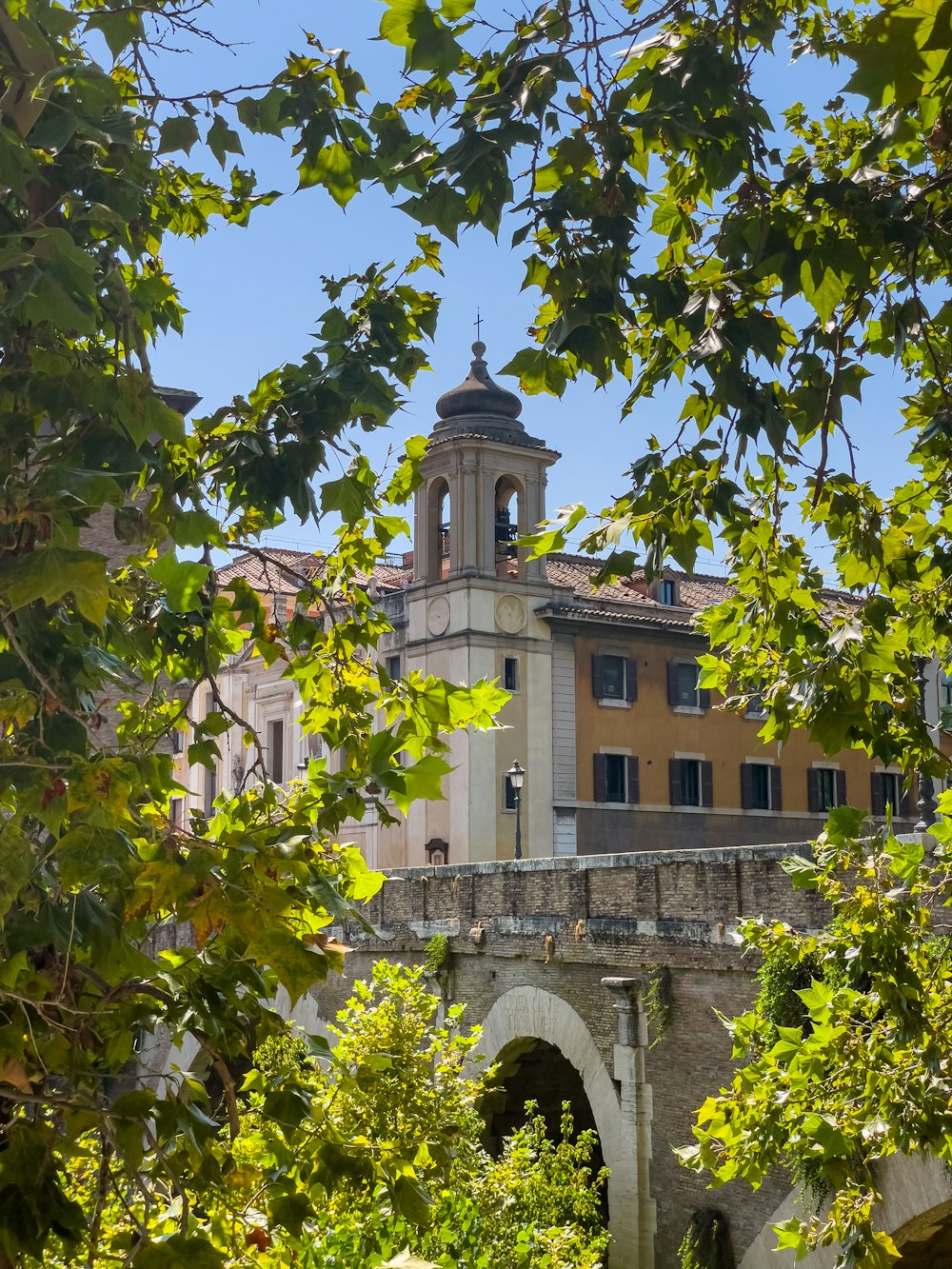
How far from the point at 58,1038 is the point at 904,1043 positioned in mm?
3898

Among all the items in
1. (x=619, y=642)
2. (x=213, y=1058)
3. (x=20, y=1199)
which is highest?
(x=619, y=642)

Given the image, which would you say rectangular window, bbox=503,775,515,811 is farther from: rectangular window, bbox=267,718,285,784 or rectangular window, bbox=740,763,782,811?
rectangular window, bbox=740,763,782,811

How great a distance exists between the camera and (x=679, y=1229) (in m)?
13.5

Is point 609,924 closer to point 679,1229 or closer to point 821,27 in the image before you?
point 679,1229

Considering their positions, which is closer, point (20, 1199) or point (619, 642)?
A: point (20, 1199)


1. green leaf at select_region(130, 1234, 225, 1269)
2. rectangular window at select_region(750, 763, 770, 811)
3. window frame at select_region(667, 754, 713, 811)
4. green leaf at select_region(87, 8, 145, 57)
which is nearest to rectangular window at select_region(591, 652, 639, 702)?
window frame at select_region(667, 754, 713, 811)

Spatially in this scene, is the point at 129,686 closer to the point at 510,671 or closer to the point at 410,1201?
the point at 410,1201

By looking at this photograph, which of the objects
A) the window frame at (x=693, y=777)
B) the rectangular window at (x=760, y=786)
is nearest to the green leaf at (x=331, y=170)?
the window frame at (x=693, y=777)

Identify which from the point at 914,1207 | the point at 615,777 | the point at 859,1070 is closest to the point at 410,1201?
the point at 859,1070

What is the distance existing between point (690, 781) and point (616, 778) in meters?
2.30

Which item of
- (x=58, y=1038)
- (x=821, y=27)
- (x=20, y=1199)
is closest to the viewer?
(x=20, y=1199)

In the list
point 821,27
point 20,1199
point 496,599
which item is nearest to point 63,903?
point 20,1199

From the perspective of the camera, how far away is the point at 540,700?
30172 mm

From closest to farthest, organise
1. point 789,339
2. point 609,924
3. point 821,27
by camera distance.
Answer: point 789,339
point 821,27
point 609,924
